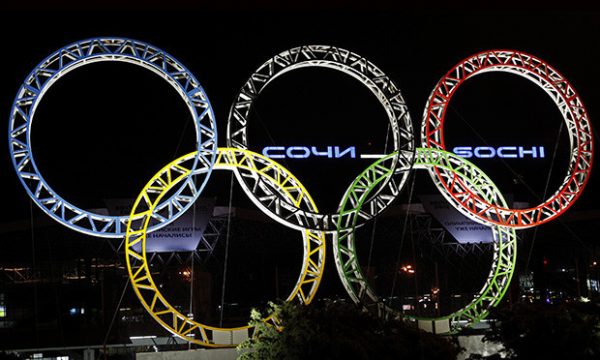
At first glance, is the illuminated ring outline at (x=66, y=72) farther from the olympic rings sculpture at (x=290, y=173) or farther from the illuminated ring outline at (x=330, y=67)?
the illuminated ring outline at (x=330, y=67)

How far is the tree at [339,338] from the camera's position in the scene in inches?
667

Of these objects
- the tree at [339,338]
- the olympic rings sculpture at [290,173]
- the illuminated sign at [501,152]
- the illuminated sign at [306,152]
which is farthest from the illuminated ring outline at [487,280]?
the illuminated sign at [501,152]

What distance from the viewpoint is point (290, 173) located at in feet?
84.9

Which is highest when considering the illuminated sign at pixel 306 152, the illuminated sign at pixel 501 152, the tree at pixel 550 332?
the illuminated sign at pixel 306 152

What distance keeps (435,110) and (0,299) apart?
1297 inches

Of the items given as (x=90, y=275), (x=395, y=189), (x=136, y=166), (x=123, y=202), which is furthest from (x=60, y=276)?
(x=395, y=189)

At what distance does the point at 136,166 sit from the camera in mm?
47750

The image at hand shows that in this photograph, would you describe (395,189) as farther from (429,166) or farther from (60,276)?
(60,276)

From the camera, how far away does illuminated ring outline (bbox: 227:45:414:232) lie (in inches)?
959

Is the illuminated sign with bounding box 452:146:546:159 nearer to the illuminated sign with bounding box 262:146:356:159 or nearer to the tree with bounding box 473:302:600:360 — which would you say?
the illuminated sign with bounding box 262:146:356:159

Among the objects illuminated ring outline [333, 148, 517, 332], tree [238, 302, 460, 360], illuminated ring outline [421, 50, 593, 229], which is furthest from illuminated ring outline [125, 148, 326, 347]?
illuminated ring outline [421, 50, 593, 229]

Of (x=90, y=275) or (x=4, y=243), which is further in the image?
(x=90, y=275)

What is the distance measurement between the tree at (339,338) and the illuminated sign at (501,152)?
32.8 m

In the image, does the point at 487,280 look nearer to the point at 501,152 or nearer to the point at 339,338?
the point at 339,338
